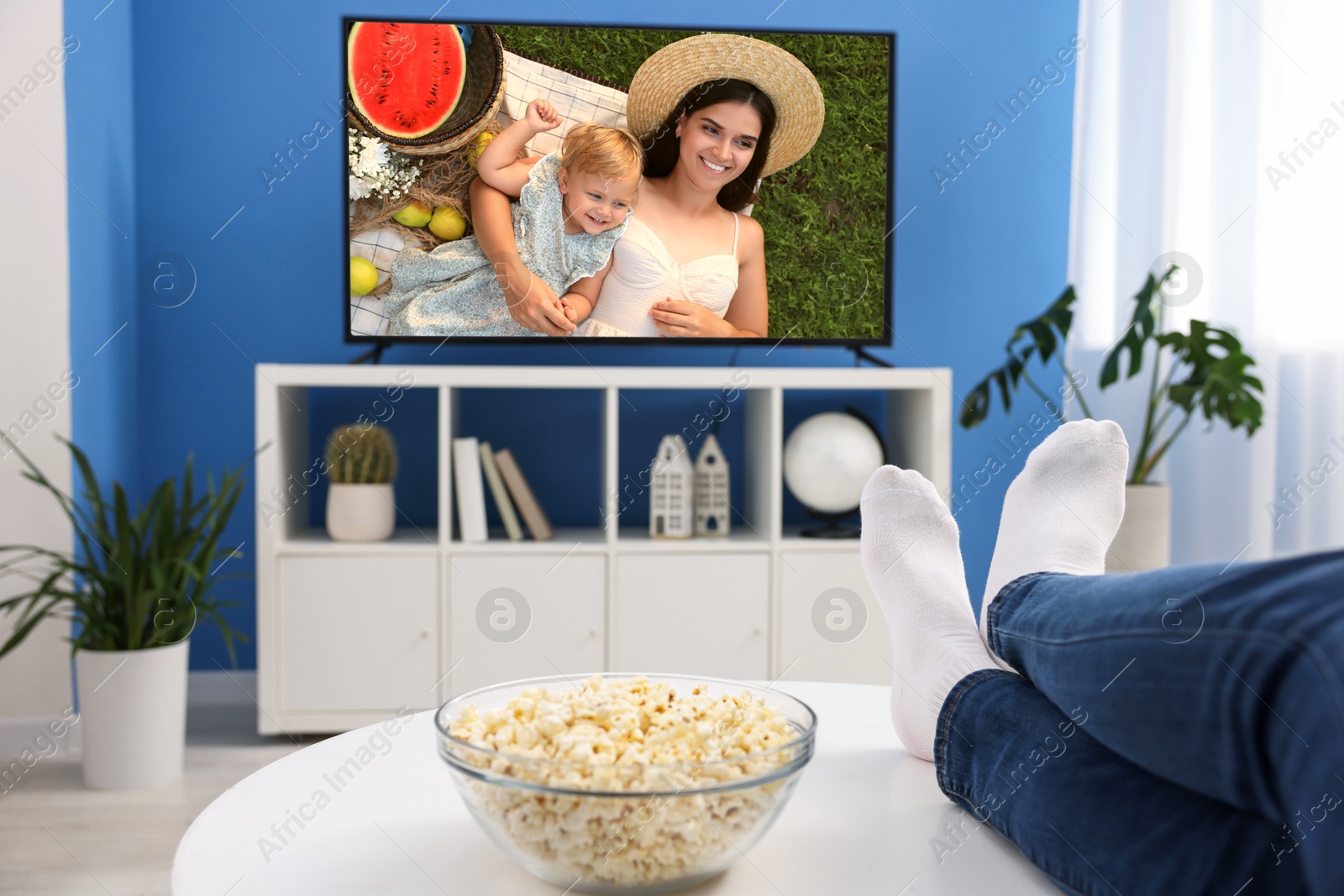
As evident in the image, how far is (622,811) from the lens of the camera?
491mm

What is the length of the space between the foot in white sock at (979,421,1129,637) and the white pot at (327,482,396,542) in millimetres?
1276

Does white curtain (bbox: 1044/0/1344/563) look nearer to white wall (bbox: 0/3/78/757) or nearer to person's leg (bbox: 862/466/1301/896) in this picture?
person's leg (bbox: 862/466/1301/896)

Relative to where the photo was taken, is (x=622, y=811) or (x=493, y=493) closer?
(x=622, y=811)

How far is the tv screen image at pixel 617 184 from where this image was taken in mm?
1881

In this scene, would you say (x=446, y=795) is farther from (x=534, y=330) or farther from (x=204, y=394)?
(x=204, y=394)

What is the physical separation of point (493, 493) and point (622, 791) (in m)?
1.56

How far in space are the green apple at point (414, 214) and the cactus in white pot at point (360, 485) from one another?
1.35 feet

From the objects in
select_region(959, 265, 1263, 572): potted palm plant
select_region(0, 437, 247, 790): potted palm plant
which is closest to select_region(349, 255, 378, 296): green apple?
select_region(0, 437, 247, 790): potted palm plant

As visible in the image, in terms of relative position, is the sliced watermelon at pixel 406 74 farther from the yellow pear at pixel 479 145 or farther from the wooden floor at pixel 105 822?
the wooden floor at pixel 105 822

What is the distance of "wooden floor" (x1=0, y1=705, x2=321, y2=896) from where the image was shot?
133cm

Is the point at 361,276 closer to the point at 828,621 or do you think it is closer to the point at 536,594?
the point at 536,594

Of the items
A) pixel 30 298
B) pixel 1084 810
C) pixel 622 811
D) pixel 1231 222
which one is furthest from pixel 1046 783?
pixel 30 298

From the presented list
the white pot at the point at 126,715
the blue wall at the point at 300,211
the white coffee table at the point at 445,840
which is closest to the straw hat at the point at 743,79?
the blue wall at the point at 300,211

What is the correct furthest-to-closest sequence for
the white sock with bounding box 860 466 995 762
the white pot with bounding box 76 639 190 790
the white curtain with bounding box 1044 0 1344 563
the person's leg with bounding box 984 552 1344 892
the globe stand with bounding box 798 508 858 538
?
the globe stand with bounding box 798 508 858 538 < the white curtain with bounding box 1044 0 1344 563 < the white pot with bounding box 76 639 190 790 < the white sock with bounding box 860 466 995 762 < the person's leg with bounding box 984 552 1344 892
